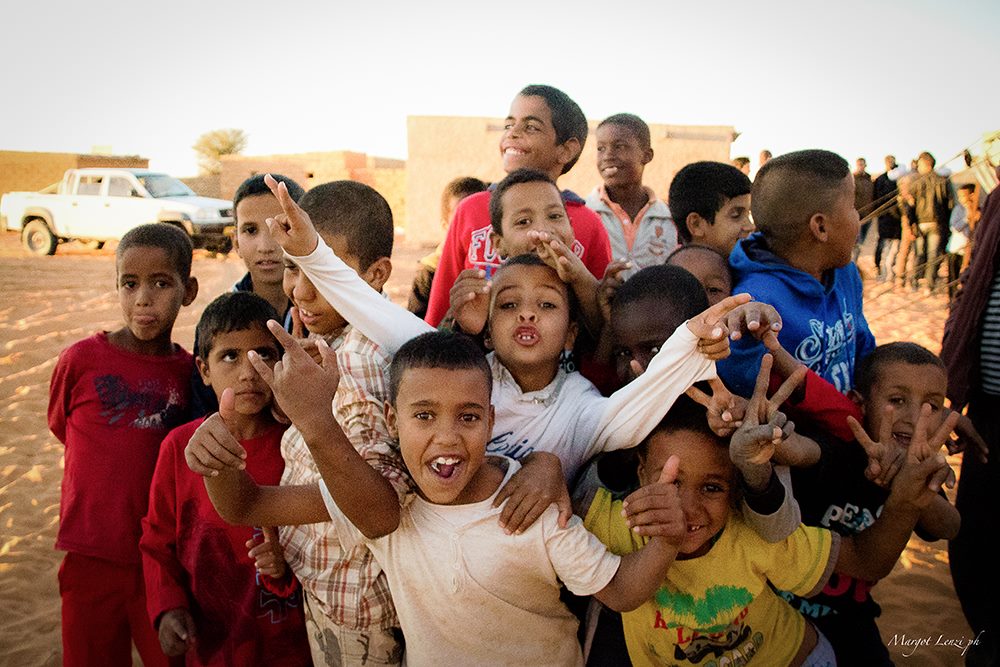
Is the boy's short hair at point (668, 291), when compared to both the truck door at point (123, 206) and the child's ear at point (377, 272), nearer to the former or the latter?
the child's ear at point (377, 272)

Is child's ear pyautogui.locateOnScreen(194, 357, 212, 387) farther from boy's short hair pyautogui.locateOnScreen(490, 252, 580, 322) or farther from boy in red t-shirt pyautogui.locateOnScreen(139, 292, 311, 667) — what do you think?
boy's short hair pyautogui.locateOnScreen(490, 252, 580, 322)

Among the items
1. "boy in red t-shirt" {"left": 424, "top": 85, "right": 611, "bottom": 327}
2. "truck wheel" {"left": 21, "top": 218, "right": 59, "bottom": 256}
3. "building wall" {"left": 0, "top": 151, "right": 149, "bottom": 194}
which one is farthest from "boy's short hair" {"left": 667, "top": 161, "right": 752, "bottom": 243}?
"building wall" {"left": 0, "top": 151, "right": 149, "bottom": 194}

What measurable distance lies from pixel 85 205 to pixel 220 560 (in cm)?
1697

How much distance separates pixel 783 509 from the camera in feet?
6.02

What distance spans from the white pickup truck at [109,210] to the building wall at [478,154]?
5716 mm

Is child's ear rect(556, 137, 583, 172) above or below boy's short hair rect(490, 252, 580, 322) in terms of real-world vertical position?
above

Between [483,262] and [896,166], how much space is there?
14.1 meters

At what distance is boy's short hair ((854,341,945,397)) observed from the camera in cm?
216

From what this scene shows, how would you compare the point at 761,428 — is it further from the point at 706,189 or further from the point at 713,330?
the point at 706,189

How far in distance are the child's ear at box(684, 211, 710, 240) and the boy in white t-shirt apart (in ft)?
5.12

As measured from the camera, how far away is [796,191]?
229 centimetres

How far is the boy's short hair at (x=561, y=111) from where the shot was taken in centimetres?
334

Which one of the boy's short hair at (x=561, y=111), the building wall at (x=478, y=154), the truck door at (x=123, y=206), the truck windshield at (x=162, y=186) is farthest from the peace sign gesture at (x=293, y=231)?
the building wall at (x=478, y=154)

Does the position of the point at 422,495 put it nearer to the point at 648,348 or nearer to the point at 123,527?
the point at 648,348
